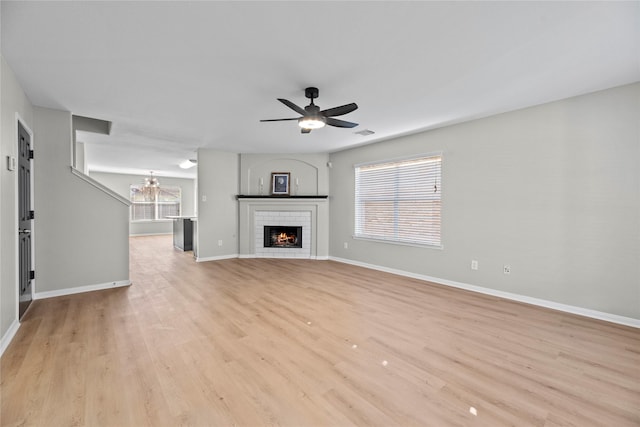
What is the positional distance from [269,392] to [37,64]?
3474mm

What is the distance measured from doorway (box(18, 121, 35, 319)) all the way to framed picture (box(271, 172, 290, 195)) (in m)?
4.03

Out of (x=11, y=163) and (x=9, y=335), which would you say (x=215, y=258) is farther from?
(x=11, y=163)

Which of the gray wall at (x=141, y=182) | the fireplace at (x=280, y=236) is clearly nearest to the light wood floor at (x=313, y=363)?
the fireplace at (x=280, y=236)

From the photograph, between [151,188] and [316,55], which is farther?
[151,188]

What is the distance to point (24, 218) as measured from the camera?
121 inches

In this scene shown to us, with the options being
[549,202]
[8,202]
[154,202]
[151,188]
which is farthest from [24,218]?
[154,202]

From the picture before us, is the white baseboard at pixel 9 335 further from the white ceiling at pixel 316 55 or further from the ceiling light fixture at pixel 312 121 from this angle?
the ceiling light fixture at pixel 312 121

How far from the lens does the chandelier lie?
9812 mm

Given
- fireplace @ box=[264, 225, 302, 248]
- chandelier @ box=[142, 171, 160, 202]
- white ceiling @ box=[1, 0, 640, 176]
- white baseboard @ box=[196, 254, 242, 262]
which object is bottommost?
white baseboard @ box=[196, 254, 242, 262]

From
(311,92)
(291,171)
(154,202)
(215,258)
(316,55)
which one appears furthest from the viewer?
(154,202)

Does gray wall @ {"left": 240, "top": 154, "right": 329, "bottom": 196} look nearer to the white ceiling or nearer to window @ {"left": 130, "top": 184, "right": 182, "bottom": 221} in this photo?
the white ceiling

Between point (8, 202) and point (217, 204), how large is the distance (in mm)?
3838

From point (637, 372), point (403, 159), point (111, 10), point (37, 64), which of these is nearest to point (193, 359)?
point (111, 10)

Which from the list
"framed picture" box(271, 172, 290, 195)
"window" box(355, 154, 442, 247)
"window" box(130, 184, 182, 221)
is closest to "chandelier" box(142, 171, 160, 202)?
"window" box(130, 184, 182, 221)
